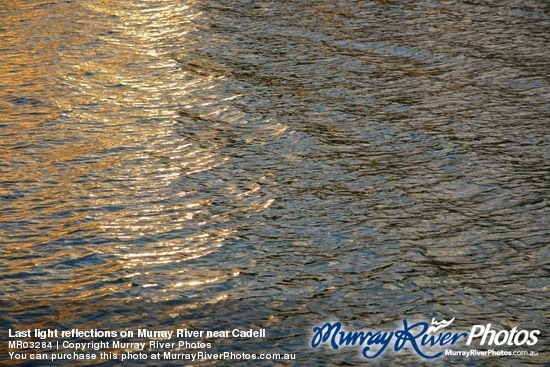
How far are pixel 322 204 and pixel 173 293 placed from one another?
3.29 ft

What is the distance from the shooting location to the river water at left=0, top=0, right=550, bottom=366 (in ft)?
10.8

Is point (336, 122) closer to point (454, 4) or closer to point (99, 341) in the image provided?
point (99, 341)

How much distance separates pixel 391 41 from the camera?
6.65 meters

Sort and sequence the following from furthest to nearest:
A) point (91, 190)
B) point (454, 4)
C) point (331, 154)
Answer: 1. point (454, 4)
2. point (331, 154)
3. point (91, 190)

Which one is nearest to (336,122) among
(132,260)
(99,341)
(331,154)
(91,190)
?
(331,154)

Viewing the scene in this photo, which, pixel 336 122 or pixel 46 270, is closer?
pixel 46 270

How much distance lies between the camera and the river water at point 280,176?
10.8 ft

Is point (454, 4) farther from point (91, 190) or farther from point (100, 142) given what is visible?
point (91, 190)

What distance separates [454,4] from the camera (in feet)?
25.4

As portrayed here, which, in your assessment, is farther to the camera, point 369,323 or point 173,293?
point 173,293

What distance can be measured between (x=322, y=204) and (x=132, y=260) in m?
0.95

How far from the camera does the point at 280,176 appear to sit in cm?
444

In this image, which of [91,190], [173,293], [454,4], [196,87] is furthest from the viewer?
[454,4]

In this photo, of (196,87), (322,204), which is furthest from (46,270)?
(196,87)
